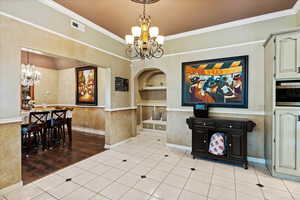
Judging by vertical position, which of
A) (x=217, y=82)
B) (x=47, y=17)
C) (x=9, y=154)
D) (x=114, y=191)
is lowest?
(x=114, y=191)

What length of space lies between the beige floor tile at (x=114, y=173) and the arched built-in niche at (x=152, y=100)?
2779 millimetres

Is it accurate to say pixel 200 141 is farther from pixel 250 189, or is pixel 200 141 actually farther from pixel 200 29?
pixel 200 29

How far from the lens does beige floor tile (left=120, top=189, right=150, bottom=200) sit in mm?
1911

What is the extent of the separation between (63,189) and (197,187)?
2039mm

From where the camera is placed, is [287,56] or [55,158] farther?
[55,158]

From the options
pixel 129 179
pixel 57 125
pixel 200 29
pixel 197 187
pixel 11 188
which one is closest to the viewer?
pixel 11 188

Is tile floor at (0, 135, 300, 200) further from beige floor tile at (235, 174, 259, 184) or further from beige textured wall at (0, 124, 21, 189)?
beige textured wall at (0, 124, 21, 189)

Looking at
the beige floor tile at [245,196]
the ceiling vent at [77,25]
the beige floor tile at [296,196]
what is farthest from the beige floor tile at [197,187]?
the ceiling vent at [77,25]

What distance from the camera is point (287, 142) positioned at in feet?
7.46

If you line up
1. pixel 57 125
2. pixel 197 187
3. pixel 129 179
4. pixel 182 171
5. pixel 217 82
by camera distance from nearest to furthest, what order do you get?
1. pixel 197 187
2. pixel 129 179
3. pixel 182 171
4. pixel 217 82
5. pixel 57 125

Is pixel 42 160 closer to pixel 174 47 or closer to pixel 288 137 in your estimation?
pixel 174 47

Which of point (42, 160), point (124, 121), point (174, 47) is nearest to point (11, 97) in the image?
point (42, 160)

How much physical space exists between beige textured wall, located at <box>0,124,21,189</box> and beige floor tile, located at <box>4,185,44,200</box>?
0.49 feet

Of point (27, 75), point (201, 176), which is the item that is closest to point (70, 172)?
point (201, 176)
